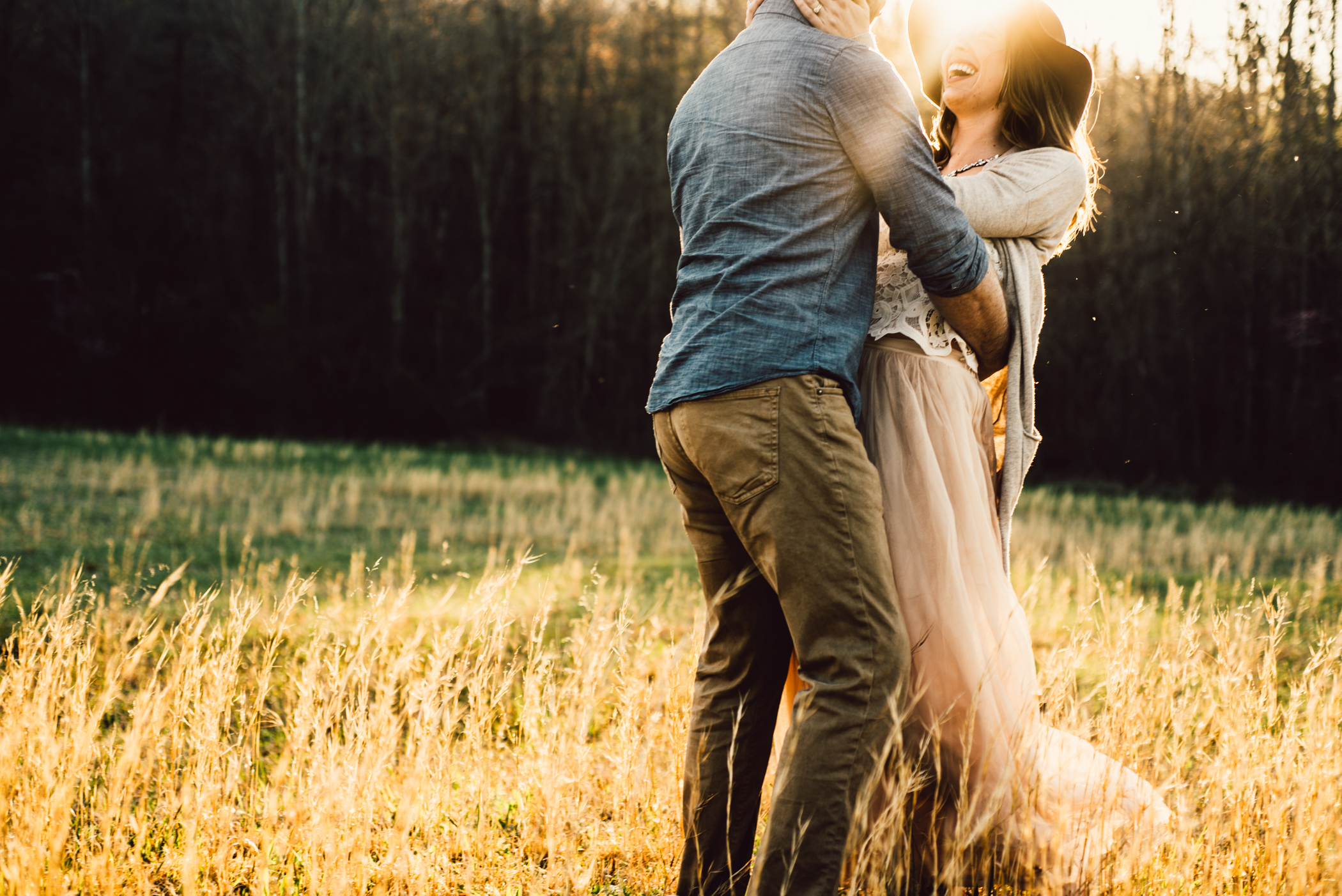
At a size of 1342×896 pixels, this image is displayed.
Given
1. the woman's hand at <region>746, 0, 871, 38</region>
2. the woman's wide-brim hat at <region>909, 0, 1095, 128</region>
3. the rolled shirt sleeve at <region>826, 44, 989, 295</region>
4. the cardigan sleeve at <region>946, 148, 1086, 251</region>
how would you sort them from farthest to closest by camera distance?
the woman's wide-brim hat at <region>909, 0, 1095, 128</region>
the cardigan sleeve at <region>946, 148, 1086, 251</region>
the woman's hand at <region>746, 0, 871, 38</region>
the rolled shirt sleeve at <region>826, 44, 989, 295</region>

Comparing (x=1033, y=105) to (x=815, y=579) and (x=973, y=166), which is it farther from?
(x=815, y=579)

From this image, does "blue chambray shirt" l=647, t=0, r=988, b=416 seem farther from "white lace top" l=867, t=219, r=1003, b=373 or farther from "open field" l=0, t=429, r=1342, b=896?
"open field" l=0, t=429, r=1342, b=896

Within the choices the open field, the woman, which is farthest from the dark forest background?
the woman

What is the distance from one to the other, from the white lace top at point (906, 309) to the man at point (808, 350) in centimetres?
25

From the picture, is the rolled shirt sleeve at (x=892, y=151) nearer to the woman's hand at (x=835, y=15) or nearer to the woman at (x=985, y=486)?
the woman's hand at (x=835, y=15)

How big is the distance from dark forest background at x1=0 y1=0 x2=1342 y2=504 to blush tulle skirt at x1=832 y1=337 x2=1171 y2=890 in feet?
67.2

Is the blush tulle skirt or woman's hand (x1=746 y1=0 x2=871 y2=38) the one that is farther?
the blush tulle skirt

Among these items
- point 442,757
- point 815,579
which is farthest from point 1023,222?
point 442,757

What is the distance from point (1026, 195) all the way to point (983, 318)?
339mm

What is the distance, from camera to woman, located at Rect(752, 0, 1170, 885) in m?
→ 2.41

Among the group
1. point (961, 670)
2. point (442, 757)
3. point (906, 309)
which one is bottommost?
point (442, 757)

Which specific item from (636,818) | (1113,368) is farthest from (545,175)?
(636,818)

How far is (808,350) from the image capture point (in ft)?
6.96

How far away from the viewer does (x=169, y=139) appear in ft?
98.1
